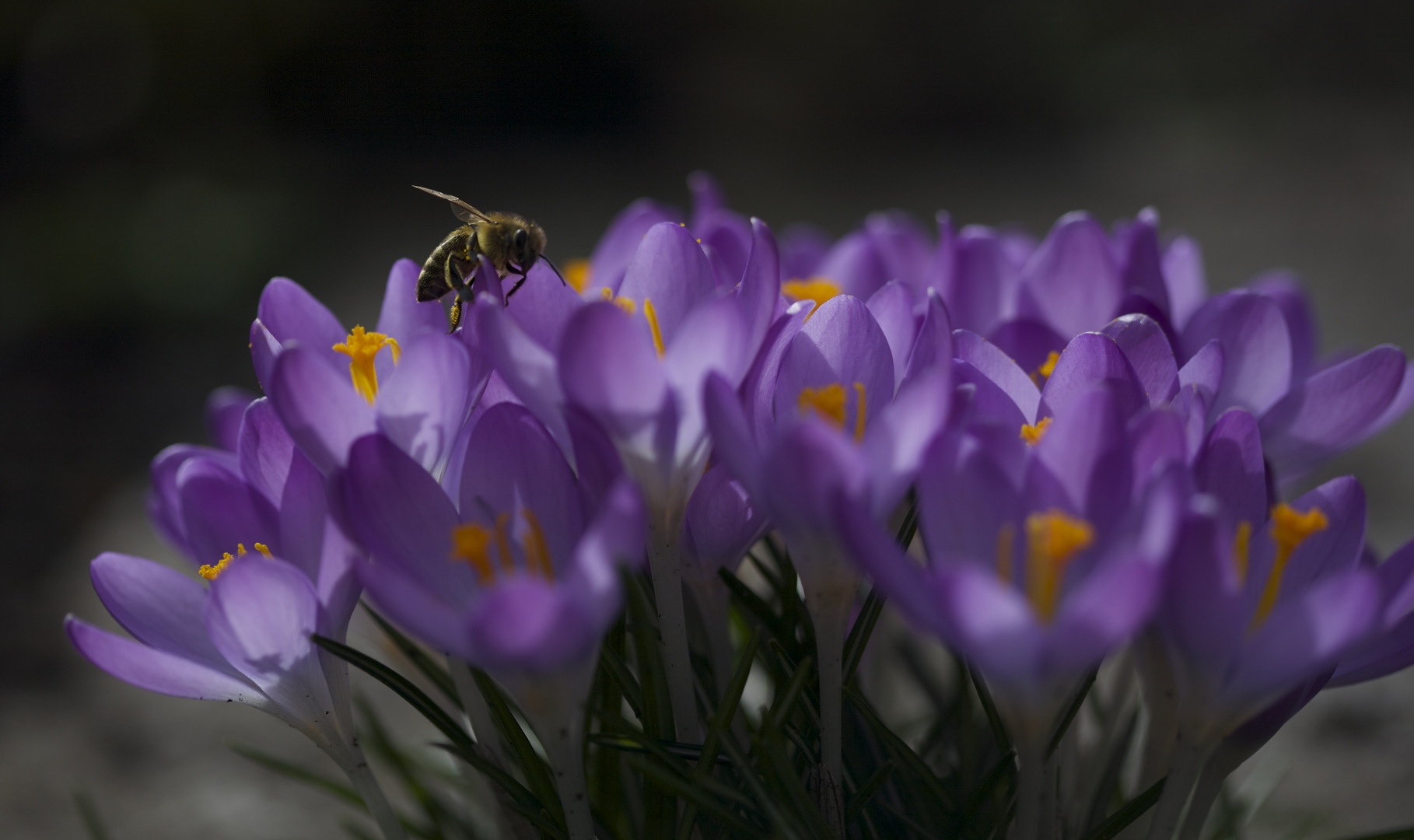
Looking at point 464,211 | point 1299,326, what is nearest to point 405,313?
point 464,211

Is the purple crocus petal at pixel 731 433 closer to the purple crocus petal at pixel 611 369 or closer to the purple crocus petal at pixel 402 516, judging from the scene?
the purple crocus petal at pixel 611 369

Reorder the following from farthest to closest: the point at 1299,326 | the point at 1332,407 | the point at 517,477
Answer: the point at 1299,326 → the point at 1332,407 → the point at 517,477

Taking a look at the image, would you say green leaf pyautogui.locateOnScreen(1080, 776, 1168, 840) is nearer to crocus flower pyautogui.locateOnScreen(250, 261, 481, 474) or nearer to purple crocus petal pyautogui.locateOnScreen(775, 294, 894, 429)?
purple crocus petal pyautogui.locateOnScreen(775, 294, 894, 429)

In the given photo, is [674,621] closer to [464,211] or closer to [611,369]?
[611,369]

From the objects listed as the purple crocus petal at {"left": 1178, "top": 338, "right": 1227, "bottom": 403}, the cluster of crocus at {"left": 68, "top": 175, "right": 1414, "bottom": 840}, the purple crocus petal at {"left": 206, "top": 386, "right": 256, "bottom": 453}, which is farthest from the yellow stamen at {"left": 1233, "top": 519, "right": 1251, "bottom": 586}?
the purple crocus petal at {"left": 206, "top": 386, "right": 256, "bottom": 453}

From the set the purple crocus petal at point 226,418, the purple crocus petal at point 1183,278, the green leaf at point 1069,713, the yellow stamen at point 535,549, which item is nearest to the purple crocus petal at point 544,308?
the yellow stamen at point 535,549

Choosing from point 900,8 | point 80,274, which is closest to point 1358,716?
point 80,274

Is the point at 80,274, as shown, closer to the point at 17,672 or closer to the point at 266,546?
the point at 17,672
